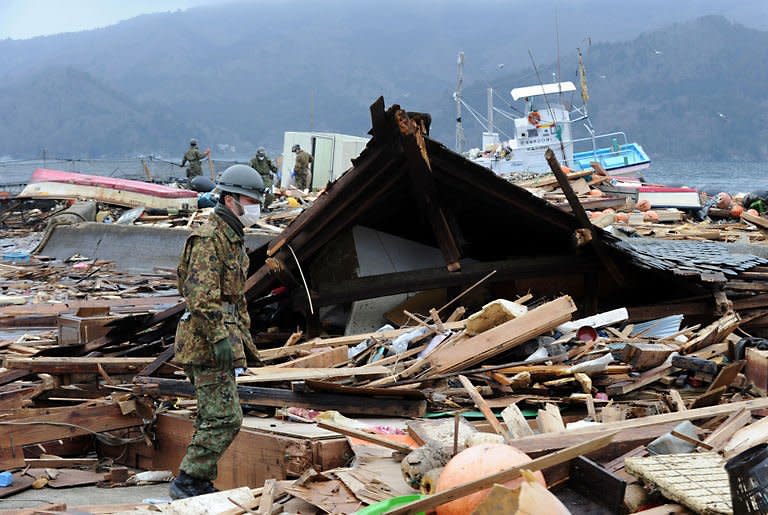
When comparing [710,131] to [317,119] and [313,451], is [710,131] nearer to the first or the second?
[317,119]

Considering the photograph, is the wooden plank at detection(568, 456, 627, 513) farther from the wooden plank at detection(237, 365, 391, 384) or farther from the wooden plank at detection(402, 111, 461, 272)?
the wooden plank at detection(402, 111, 461, 272)

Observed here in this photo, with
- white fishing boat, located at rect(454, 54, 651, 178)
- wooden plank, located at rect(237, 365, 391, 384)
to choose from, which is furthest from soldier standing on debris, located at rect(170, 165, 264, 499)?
white fishing boat, located at rect(454, 54, 651, 178)

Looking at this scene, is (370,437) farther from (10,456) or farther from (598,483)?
(10,456)

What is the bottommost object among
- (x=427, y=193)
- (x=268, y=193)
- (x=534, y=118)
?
(x=427, y=193)

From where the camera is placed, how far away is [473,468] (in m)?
4.32

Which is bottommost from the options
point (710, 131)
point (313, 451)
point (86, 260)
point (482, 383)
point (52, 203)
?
point (313, 451)

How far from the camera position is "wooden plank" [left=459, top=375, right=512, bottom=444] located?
5.81 m

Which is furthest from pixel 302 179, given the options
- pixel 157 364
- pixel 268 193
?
pixel 157 364

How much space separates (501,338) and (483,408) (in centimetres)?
142

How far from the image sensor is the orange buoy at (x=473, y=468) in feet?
13.7

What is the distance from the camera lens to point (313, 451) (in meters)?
5.82

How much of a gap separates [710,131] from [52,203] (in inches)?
5545

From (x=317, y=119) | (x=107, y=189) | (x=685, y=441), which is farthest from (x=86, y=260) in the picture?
(x=317, y=119)

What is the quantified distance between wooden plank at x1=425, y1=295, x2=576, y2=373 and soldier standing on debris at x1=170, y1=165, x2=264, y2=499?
202cm
